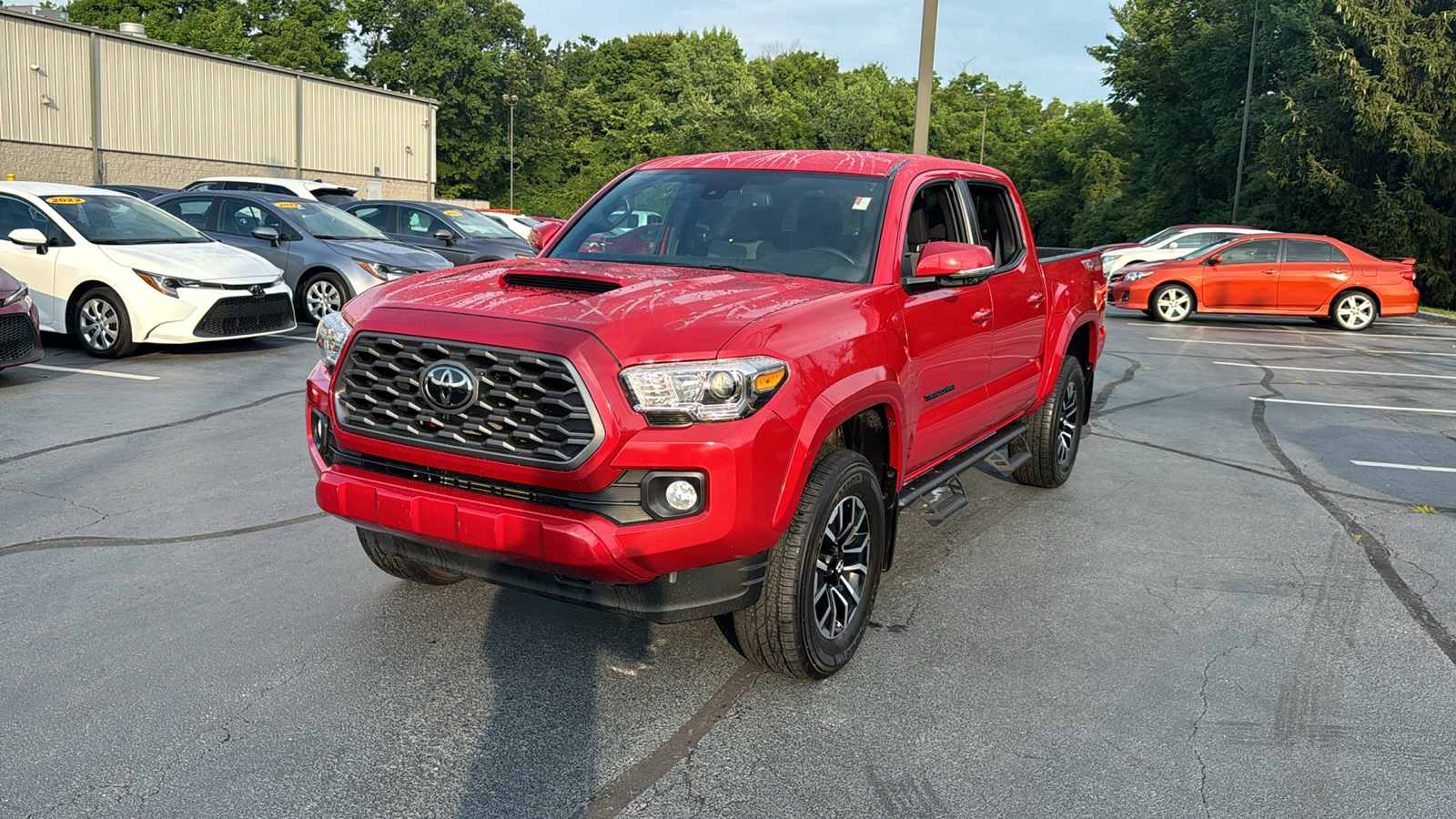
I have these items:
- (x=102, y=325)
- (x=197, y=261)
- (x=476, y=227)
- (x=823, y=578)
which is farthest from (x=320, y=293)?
(x=823, y=578)

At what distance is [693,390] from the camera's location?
136 inches

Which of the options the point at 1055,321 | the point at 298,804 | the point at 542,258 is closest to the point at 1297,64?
the point at 1055,321

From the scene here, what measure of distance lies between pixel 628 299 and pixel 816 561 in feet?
3.53

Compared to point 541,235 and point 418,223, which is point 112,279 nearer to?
point 541,235

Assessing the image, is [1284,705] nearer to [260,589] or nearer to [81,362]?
[260,589]

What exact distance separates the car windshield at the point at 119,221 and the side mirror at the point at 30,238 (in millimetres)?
412

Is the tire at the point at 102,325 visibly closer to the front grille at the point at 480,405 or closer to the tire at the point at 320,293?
the tire at the point at 320,293

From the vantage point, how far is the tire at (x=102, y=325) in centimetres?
1081

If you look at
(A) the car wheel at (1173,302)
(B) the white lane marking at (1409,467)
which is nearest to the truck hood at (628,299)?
(B) the white lane marking at (1409,467)

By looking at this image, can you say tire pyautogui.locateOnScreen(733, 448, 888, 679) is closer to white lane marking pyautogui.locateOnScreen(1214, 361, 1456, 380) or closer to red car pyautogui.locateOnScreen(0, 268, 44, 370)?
red car pyautogui.locateOnScreen(0, 268, 44, 370)

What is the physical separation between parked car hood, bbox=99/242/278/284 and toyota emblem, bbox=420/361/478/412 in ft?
28.0

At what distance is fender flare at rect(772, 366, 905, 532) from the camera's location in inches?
143

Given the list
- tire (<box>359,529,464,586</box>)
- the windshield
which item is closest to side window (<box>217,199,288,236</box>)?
the windshield

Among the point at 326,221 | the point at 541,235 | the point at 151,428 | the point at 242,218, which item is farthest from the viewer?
the point at 326,221
